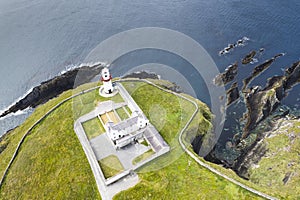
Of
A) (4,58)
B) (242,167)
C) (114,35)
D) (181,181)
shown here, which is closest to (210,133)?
(242,167)

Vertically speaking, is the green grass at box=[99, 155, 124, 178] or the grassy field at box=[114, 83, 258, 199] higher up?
the green grass at box=[99, 155, 124, 178]

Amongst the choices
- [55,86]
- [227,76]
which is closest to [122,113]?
[55,86]

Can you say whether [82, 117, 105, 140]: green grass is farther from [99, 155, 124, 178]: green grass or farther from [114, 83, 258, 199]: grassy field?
[114, 83, 258, 199]: grassy field

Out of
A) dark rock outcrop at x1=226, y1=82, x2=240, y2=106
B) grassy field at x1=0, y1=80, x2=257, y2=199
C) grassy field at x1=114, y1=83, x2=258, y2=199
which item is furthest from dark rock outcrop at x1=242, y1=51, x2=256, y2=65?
grassy field at x1=114, y1=83, x2=258, y2=199

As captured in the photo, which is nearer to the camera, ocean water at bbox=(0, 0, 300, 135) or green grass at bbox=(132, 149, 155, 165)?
green grass at bbox=(132, 149, 155, 165)

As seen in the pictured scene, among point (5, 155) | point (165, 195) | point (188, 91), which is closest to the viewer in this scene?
point (165, 195)

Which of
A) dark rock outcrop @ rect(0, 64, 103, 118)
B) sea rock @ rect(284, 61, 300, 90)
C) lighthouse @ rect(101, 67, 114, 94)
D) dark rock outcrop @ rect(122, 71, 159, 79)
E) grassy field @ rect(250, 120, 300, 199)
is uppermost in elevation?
dark rock outcrop @ rect(0, 64, 103, 118)

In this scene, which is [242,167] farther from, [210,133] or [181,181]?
[181,181]

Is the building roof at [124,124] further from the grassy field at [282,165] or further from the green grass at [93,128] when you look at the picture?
the grassy field at [282,165]
